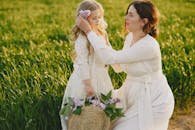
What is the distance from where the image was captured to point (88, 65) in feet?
15.8

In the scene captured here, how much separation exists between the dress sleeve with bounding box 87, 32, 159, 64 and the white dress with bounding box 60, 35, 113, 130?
4.3 inches

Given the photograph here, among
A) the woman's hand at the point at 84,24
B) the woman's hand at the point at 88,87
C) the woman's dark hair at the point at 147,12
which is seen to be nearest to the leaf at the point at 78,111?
the woman's hand at the point at 88,87

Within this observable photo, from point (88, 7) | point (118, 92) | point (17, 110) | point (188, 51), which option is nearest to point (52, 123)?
point (17, 110)

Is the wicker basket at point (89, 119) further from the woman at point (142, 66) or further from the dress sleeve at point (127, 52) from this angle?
the dress sleeve at point (127, 52)

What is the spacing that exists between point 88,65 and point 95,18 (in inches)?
15.5

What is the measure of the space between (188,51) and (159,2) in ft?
22.1

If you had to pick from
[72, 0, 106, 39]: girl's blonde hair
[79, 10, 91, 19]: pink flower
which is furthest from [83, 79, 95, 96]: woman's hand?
[79, 10, 91, 19]: pink flower

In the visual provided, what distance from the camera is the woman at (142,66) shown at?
4738 millimetres

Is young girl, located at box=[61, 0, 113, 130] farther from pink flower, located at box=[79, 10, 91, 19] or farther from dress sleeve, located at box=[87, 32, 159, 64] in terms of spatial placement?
dress sleeve, located at box=[87, 32, 159, 64]

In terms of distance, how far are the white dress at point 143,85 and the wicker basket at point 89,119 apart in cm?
24

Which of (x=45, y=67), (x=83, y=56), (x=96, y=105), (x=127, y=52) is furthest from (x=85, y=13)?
(x=45, y=67)

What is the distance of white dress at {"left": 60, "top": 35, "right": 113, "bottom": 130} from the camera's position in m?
4.78

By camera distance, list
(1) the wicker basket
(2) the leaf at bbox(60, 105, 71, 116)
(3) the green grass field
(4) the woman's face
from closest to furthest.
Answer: (1) the wicker basket < (2) the leaf at bbox(60, 105, 71, 116) < (4) the woman's face < (3) the green grass field

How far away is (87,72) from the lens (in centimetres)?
479
